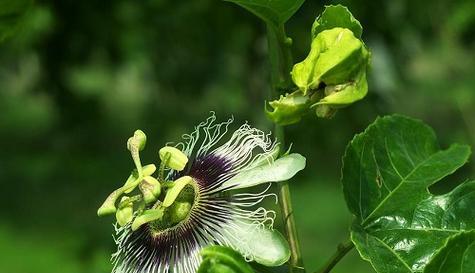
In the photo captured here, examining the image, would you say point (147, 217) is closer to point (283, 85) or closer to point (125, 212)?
point (125, 212)

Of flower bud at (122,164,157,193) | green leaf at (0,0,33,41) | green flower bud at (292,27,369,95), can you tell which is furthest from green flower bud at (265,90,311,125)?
green leaf at (0,0,33,41)

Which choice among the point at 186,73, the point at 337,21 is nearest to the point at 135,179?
the point at 337,21

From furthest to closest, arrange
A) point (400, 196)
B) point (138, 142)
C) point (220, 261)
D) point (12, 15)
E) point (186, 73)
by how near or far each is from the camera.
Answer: point (186, 73)
point (12, 15)
point (400, 196)
point (138, 142)
point (220, 261)

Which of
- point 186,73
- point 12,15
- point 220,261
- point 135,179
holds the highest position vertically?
point 186,73

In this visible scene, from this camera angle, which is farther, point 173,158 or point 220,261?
point 173,158

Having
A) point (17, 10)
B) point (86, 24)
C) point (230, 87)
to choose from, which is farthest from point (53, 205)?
point (17, 10)
